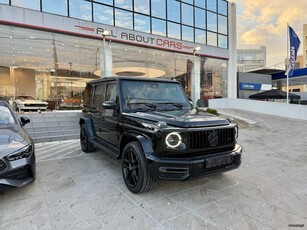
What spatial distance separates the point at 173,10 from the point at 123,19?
16.9 ft

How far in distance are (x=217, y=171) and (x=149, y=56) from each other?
1546 centimetres

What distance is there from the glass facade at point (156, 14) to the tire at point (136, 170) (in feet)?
43.9

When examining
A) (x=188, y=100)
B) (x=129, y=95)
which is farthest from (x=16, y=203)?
(x=188, y=100)

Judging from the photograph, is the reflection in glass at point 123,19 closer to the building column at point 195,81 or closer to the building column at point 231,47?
the building column at point 195,81

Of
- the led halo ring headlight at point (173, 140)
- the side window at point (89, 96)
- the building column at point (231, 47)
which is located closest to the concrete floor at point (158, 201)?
the led halo ring headlight at point (173, 140)

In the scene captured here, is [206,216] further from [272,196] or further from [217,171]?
[272,196]

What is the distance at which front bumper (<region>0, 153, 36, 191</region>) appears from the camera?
2842mm

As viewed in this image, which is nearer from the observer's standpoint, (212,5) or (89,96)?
(89,96)

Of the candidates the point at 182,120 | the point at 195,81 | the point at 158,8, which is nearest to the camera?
the point at 182,120

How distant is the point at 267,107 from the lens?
15438 millimetres

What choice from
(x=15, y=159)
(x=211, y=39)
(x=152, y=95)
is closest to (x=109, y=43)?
(x=211, y=39)

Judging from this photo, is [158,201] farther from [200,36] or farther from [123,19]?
[200,36]

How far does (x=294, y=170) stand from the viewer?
172 inches

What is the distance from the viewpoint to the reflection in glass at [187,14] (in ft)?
61.5
